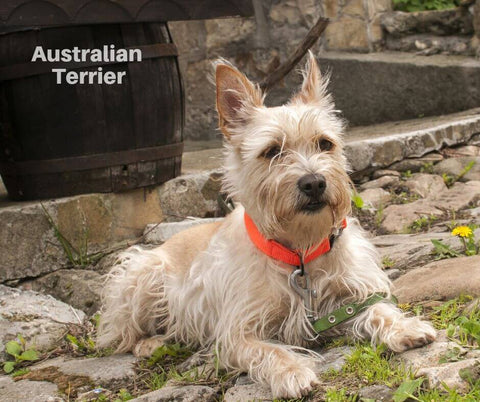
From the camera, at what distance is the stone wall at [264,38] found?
8.30 meters

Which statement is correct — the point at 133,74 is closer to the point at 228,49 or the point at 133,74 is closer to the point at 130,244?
the point at 130,244

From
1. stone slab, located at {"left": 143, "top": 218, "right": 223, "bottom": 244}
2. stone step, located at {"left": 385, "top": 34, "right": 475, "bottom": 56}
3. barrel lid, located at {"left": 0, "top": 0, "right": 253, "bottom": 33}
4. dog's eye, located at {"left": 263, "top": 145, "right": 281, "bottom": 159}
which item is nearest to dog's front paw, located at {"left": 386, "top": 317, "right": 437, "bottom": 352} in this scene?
dog's eye, located at {"left": 263, "top": 145, "right": 281, "bottom": 159}

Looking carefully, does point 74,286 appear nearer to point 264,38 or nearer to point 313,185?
point 313,185

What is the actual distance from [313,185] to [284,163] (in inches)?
7.1

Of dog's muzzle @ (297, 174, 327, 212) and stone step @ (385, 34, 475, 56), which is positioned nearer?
dog's muzzle @ (297, 174, 327, 212)

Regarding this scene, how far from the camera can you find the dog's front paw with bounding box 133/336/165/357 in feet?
13.3

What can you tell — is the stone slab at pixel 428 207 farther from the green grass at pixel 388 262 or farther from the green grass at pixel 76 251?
the green grass at pixel 76 251

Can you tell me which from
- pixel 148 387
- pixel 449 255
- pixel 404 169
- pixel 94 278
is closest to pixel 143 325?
pixel 148 387

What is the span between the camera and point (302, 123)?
331cm

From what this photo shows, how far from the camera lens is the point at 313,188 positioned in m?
3.12

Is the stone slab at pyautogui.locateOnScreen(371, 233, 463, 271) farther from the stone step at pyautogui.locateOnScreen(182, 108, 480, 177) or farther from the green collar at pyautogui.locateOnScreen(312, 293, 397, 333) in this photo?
the stone step at pyautogui.locateOnScreen(182, 108, 480, 177)

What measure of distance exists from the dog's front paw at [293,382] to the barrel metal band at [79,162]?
8.95 feet

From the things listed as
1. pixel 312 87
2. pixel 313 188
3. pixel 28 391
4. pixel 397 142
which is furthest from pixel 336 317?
pixel 397 142

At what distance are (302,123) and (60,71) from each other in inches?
92.4
